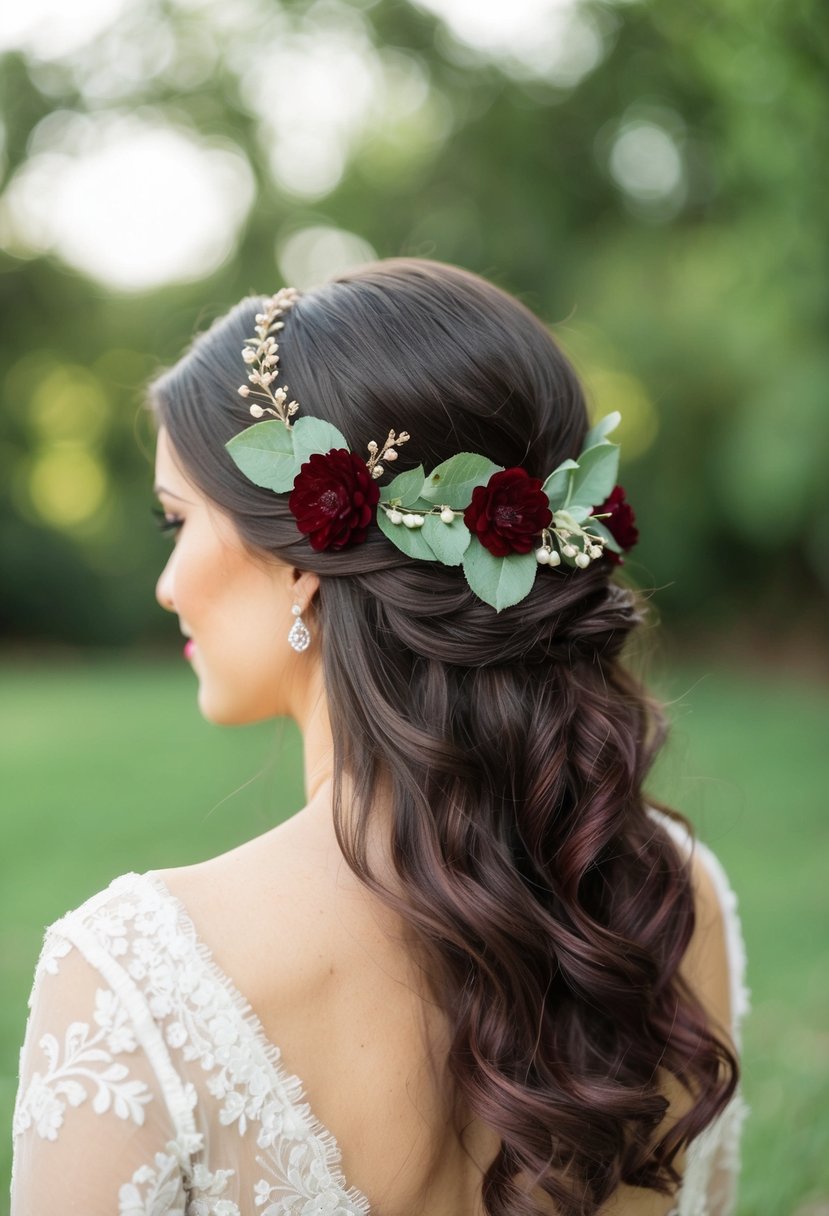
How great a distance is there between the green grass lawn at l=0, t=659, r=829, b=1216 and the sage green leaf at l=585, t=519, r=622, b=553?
0.97 feet

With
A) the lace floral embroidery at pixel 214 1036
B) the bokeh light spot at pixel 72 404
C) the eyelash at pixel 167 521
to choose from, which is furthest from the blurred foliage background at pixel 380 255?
the lace floral embroidery at pixel 214 1036

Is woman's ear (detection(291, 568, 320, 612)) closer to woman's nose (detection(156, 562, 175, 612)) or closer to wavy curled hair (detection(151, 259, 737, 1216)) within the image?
wavy curled hair (detection(151, 259, 737, 1216))

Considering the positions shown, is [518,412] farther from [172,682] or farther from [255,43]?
[255,43]

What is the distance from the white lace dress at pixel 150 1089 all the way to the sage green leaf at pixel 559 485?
0.94 m

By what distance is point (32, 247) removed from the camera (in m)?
17.4

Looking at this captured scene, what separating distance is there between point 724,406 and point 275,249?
833 cm

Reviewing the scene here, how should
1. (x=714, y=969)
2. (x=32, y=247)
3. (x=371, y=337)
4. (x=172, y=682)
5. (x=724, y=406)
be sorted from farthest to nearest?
(x=32, y=247), (x=724, y=406), (x=172, y=682), (x=714, y=969), (x=371, y=337)

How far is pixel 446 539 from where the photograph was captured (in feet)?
5.67

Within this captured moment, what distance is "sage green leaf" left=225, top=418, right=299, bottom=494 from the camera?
1.76 m

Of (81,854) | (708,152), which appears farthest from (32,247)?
(81,854)

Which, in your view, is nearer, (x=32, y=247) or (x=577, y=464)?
(x=577, y=464)

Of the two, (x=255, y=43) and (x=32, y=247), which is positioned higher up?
(x=255, y=43)

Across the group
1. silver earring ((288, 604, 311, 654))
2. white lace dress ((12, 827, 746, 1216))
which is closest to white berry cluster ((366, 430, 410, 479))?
silver earring ((288, 604, 311, 654))

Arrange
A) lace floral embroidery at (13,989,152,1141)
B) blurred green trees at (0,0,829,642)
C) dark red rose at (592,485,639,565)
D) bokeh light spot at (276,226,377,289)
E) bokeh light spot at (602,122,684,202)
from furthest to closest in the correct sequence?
bokeh light spot at (276,226,377,289) < bokeh light spot at (602,122,684,202) < blurred green trees at (0,0,829,642) < dark red rose at (592,485,639,565) < lace floral embroidery at (13,989,152,1141)
